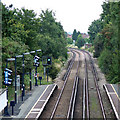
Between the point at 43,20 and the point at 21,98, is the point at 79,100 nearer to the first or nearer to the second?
the point at 21,98

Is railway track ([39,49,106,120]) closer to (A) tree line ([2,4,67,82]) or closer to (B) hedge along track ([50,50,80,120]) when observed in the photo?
(B) hedge along track ([50,50,80,120])

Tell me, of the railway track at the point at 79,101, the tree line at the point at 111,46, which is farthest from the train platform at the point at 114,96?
the tree line at the point at 111,46

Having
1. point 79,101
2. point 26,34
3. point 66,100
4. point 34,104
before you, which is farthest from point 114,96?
point 26,34

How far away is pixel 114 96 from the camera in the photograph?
26.0m

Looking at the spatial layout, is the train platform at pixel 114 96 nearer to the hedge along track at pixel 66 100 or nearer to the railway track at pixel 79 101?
the railway track at pixel 79 101

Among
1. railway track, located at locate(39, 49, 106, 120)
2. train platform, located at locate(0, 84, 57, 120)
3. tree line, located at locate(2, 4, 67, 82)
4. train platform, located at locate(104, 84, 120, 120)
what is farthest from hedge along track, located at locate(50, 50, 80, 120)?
tree line, located at locate(2, 4, 67, 82)

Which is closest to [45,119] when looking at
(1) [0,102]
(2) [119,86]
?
(1) [0,102]

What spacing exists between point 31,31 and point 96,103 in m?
23.5

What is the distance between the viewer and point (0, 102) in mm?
18797

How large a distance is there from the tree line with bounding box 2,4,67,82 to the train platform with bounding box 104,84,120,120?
11.5 m

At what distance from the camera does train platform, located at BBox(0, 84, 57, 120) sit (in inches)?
803

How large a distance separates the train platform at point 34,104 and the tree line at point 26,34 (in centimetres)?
445

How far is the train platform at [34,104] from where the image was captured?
20.4 meters

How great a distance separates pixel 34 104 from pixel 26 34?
1889 cm
